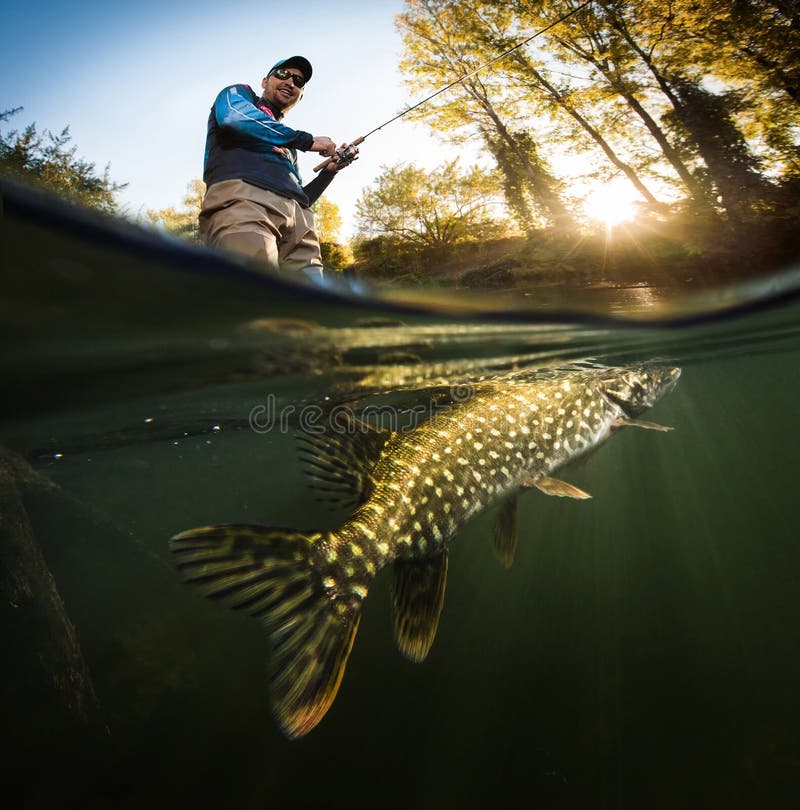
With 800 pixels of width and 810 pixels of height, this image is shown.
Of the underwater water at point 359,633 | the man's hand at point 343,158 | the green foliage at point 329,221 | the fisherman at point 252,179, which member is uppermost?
the green foliage at point 329,221

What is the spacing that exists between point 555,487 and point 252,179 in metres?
3.31

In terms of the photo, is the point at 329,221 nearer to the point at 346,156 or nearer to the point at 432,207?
the point at 432,207

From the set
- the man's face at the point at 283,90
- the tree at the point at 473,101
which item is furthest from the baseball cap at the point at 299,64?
the tree at the point at 473,101

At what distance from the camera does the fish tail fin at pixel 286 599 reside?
178 cm

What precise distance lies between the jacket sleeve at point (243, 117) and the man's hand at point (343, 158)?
5.55 feet

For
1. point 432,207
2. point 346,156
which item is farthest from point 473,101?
point 346,156

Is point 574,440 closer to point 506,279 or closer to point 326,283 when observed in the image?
point 326,283

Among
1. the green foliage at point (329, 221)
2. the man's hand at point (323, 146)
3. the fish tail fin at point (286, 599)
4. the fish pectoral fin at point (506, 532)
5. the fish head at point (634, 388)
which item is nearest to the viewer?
the fish tail fin at point (286, 599)

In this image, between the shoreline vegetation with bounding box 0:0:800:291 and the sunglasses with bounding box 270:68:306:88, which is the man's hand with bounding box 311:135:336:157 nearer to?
the sunglasses with bounding box 270:68:306:88

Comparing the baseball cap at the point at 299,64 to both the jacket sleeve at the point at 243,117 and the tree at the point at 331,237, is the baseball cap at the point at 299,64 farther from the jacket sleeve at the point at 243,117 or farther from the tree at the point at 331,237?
the tree at the point at 331,237

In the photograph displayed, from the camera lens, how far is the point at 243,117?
3148mm

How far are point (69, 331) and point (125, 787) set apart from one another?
3.30m

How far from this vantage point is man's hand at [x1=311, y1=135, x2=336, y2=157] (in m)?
3.79

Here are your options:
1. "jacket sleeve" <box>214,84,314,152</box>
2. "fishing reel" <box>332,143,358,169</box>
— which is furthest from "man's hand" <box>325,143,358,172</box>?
"jacket sleeve" <box>214,84,314,152</box>
